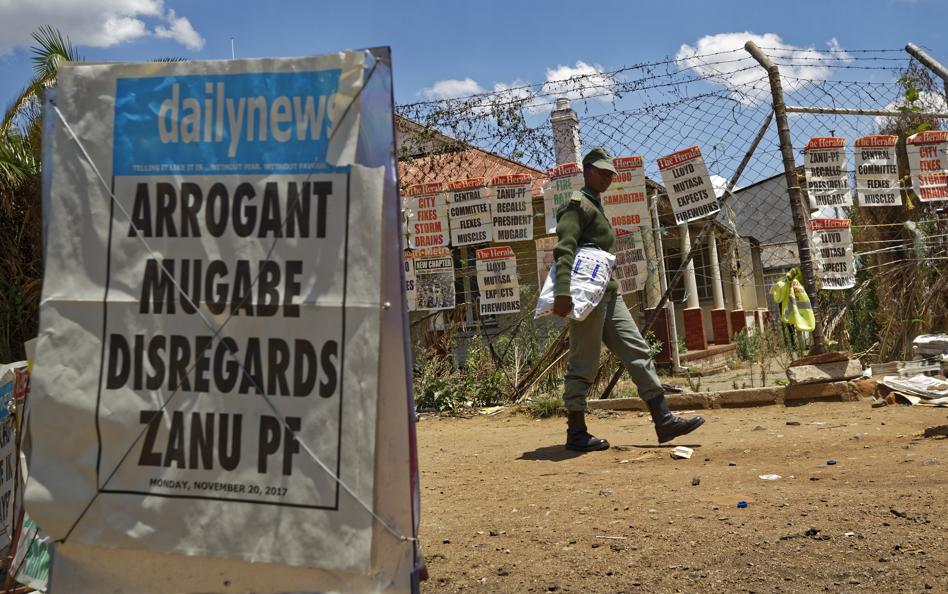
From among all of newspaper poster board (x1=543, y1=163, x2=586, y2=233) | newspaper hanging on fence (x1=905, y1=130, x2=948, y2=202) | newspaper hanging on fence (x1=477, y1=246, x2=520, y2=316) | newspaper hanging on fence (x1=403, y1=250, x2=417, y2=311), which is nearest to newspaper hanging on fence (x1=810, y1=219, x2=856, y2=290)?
Answer: newspaper hanging on fence (x1=905, y1=130, x2=948, y2=202)

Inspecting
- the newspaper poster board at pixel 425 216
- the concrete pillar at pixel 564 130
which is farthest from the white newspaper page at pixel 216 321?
the concrete pillar at pixel 564 130

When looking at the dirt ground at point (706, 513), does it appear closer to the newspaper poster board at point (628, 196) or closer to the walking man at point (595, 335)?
the walking man at point (595, 335)

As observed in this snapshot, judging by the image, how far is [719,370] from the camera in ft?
45.2

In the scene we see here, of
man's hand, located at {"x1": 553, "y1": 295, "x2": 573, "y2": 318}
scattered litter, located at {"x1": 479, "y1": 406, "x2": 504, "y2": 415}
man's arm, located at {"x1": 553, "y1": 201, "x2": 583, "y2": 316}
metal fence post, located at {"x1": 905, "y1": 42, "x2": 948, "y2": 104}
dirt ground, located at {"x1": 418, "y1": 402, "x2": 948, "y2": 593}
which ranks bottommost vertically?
dirt ground, located at {"x1": 418, "y1": 402, "x2": 948, "y2": 593}

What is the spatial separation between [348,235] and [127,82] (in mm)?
771

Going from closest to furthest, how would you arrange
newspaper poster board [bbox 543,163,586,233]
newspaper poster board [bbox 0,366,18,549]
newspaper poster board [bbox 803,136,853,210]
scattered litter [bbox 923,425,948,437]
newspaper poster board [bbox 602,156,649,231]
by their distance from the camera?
newspaper poster board [bbox 0,366,18,549], scattered litter [bbox 923,425,948,437], newspaper poster board [bbox 803,136,853,210], newspaper poster board [bbox 602,156,649,231], newspaper poster board [bbox 543,163,586,233]

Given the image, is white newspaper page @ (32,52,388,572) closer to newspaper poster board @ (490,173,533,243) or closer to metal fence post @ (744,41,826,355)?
metal fence post @ (744,41,826,355)

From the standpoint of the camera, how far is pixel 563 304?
5.22 m

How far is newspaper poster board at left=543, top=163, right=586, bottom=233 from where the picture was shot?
26.2 feet

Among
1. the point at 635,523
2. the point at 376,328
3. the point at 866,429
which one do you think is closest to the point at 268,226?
the point at 376,328

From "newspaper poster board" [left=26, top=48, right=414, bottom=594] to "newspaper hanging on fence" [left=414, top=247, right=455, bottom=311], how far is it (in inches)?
247

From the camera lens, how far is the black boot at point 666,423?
5289mm

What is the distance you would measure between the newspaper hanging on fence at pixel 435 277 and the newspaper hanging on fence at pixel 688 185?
7.76 feet

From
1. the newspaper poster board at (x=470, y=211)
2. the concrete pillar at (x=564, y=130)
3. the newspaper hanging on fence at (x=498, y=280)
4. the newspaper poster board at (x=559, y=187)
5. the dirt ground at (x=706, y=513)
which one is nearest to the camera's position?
the dirt ground at (x=706, y=513)
